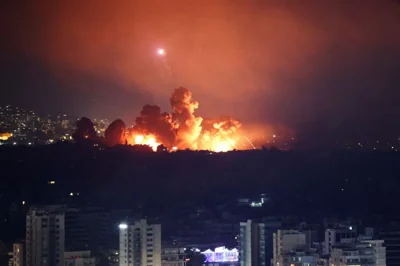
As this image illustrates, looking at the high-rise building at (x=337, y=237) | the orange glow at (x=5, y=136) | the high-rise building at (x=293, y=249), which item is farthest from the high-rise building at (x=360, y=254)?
the orange glow at (x=5, y=136)

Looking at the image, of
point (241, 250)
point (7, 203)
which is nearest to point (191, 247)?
point (241, 250)

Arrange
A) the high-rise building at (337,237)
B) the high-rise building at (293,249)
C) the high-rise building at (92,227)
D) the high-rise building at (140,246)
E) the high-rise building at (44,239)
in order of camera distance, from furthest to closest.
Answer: the high-rise building at (92,227) → the high-rise building at (44,239) → the high-rise building at (140,246) → the high-rise building at (337,237) → the high-rise building at (293,249)

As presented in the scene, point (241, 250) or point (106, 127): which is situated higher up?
point (106, 127)

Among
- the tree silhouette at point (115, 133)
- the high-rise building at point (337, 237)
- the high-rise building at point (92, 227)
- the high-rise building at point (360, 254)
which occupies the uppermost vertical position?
the tree silhouette at point (115, 133)

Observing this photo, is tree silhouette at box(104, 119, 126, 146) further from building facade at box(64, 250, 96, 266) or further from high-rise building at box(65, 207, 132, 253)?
building facade at box(64, 250, 96, 266)

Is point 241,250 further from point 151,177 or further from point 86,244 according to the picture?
point 151,177

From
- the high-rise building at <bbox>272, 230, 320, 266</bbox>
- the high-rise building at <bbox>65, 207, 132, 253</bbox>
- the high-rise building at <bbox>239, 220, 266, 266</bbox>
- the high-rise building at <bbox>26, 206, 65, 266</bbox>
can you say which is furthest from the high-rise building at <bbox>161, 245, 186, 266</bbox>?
the high-rise building at <bbox>65, 207, 132, 253</bbox>

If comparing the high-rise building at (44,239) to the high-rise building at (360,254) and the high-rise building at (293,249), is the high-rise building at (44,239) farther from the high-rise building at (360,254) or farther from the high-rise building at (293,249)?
the high-rise building at (360,254)
